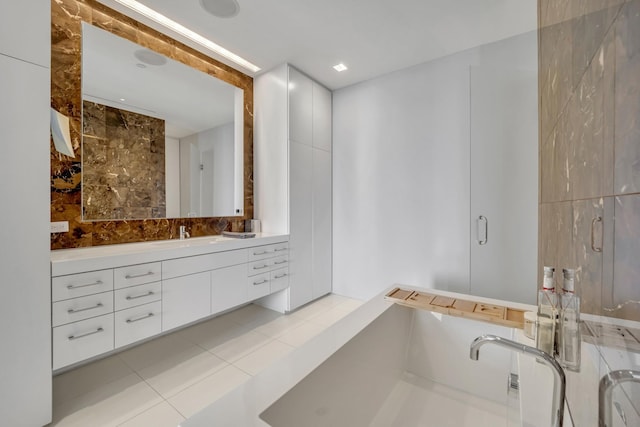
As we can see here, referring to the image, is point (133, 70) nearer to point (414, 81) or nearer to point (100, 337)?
point (100, 337)

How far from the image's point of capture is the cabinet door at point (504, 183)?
2137 mm

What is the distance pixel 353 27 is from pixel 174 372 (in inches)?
128

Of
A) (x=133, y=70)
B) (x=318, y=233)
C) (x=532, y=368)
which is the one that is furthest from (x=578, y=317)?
(x=133, y=70)

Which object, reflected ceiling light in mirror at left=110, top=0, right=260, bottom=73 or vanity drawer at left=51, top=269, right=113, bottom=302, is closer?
vanity drawer at left=51, top=269, right=113, bottom=302

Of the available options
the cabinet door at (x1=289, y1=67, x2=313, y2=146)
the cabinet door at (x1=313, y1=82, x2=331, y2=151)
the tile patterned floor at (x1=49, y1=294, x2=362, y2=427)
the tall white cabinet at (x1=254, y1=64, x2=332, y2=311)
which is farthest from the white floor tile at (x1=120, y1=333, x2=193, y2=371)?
the cabinet door at (x1=313, y1=82, x2=331, y2=151)

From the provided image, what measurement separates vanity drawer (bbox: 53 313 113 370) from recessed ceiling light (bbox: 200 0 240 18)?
7.98 feet

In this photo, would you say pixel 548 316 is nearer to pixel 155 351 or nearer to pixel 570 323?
pixel 570 323

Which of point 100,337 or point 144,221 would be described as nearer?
point 100,337

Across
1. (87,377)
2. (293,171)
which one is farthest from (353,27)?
(87,377)

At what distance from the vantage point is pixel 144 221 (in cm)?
238

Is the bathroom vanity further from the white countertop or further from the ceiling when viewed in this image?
the ceiling

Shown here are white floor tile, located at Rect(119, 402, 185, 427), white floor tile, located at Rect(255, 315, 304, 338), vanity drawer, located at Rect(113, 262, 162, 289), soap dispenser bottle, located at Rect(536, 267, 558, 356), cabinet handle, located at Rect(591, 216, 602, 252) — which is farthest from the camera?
white floor tile, located at Rect(255, 315, 304, 338)

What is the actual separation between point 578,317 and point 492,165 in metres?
1.93

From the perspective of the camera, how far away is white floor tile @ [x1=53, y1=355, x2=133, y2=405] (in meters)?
1.68
